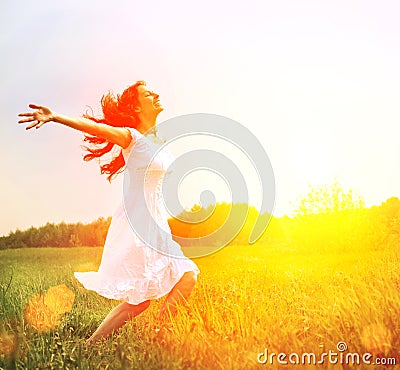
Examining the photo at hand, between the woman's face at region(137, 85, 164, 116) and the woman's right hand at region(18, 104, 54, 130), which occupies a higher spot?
the woman's face at region(137, 85, 164, 116)

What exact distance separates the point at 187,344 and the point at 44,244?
1263cm

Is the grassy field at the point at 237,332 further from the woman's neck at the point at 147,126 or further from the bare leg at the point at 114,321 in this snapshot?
the woman's neck at the point at 147,126

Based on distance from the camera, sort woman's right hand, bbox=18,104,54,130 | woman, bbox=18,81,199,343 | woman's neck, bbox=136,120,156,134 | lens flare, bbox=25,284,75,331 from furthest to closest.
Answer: lens flare, bbox=25,284,75,331 → woman's neck, bbox=136,120,156,134 → woman, bbox=18,81,199,343 → woman's right hand, bbox=18,104,54,130

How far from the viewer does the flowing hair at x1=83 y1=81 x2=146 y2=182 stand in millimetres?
5273

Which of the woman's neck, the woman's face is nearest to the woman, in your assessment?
the woman's neck

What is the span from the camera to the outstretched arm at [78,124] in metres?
3.91

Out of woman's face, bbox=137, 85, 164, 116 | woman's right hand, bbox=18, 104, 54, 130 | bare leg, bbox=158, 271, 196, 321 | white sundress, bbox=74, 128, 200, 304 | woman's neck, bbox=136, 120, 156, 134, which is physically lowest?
bare leg, bbox=158, 271, 196, 321

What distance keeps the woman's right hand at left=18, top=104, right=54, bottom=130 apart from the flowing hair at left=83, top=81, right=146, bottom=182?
1.28m

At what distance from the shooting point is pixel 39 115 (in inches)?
155

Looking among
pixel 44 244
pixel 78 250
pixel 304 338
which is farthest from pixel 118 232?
pixel 44 244

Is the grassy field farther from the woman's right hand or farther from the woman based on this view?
the woman's right hand

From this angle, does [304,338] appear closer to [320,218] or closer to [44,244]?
[320,218]

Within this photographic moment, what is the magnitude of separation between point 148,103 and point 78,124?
117 centimetres

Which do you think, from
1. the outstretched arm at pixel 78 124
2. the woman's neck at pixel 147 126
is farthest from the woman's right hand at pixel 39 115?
the woman's neck at pixel 147 126
